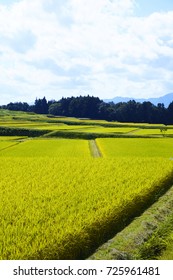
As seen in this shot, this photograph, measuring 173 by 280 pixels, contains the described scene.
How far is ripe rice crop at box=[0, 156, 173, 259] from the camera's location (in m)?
8.75

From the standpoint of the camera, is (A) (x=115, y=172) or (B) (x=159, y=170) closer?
(A) (x=115, y=172)

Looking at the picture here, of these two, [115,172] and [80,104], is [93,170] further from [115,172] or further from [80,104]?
[80,104]

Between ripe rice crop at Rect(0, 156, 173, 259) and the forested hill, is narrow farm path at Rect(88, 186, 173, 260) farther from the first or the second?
the forested hill

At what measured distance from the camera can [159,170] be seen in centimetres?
1942

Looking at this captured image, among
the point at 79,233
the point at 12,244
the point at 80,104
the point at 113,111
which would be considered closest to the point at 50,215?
the point at 79,233

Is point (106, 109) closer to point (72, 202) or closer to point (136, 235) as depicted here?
point (72, 202)

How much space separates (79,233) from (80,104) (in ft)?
424

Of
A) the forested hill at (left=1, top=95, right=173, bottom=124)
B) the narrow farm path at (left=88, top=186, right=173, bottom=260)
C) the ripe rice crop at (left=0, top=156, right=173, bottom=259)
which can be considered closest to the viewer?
the ripe rice crop at (left=0, top=156, right=173, bottom=259)

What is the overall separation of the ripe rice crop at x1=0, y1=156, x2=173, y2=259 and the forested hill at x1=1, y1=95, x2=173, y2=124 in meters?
97.8

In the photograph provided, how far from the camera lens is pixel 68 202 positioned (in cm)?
1218

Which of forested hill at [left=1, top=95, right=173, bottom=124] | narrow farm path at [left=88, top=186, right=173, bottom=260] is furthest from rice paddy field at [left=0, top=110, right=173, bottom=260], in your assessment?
forested hill at [left=1, top=95, right=173, bottom=124]

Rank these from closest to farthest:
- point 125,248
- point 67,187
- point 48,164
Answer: point 125,248
point 67,187
point 48,164

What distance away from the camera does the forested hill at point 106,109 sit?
118 metres

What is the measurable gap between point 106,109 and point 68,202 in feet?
382
